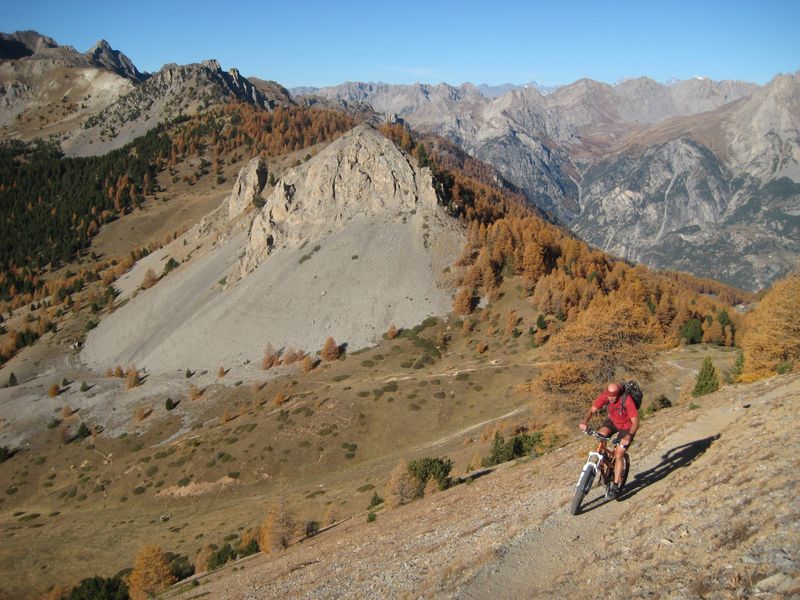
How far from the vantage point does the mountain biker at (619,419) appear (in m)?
16.2

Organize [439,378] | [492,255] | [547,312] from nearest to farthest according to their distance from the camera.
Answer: [439,378] < [547,312] < [492,255]

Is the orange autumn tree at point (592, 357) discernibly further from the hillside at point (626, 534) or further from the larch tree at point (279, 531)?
the larch tree at point (279, 531)

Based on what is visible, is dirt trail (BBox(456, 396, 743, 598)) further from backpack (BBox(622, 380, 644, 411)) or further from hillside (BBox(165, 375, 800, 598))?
backpack (BBox(622, 380, 644, 411))

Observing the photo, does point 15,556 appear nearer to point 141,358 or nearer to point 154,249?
point 141,358

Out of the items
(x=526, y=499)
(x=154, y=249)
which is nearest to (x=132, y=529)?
(x=526, y=499)

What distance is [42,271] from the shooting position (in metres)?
196

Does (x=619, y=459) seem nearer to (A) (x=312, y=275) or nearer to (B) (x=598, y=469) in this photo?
(B) (x=598, y=469)

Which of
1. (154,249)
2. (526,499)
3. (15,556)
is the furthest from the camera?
(154,249)

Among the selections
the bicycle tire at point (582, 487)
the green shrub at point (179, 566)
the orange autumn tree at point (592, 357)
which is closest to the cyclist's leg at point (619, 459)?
the bicycle tire at point (582, 487)

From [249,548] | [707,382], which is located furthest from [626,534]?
[707,382]

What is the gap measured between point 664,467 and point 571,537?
20.5 feet

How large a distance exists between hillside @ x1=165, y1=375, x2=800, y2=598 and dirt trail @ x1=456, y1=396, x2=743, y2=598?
44mm

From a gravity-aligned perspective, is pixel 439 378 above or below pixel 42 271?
below

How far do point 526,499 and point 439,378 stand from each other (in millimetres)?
58289
